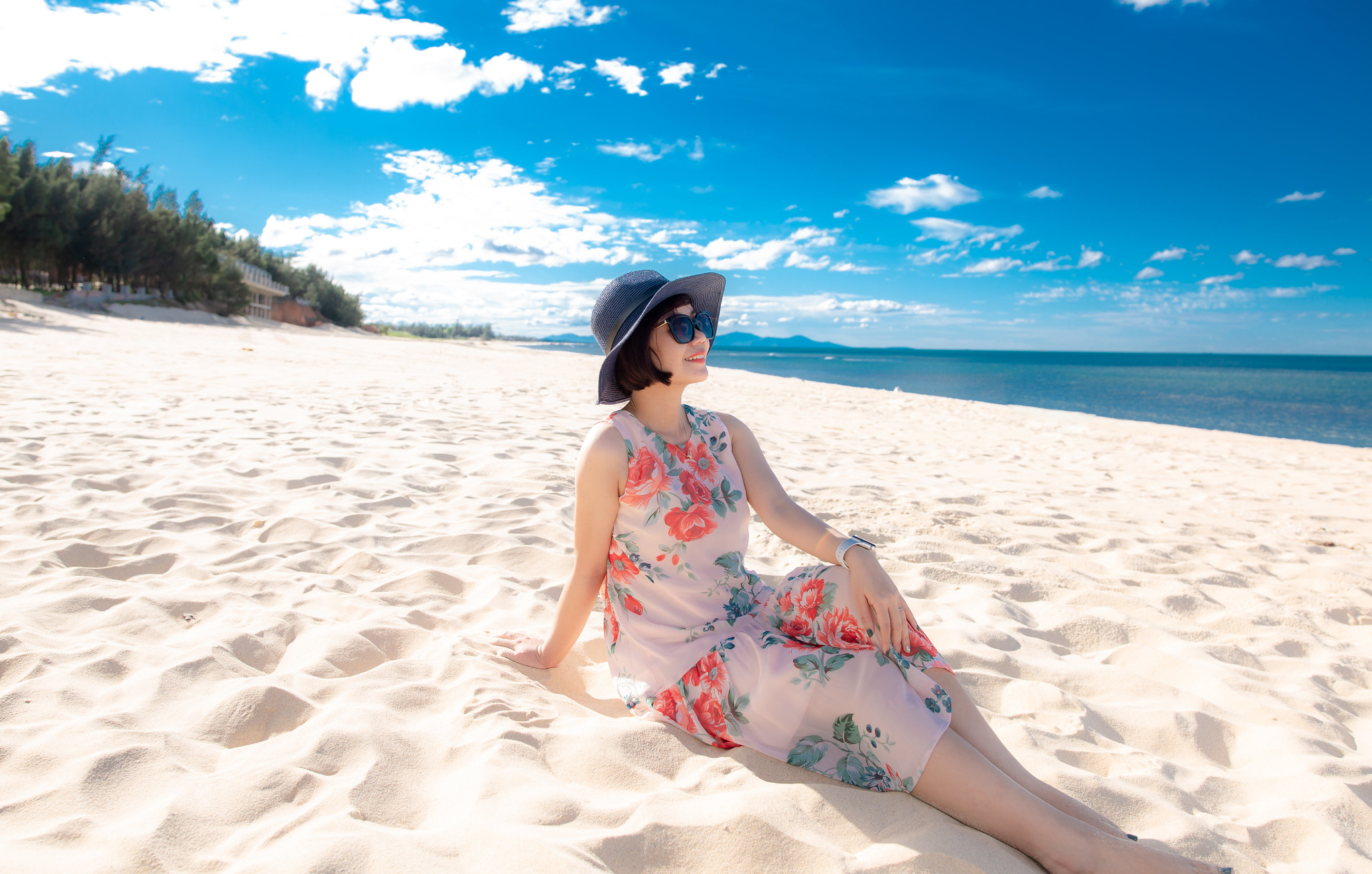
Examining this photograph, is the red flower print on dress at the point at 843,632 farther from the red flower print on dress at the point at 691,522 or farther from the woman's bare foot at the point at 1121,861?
the woman's bare foot at the point at 1121,861

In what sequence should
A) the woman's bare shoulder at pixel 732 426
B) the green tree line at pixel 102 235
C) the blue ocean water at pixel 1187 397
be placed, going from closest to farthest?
1. the woman's bare shoulder at pixel 732 426
2. the blue ocean water at pixel 1187 397
3. the green tree line at pixel 102 235

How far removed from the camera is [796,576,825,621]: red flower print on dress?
70.6 inches

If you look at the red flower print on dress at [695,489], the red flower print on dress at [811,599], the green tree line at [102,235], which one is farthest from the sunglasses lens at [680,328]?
the green tree line at [102,235]

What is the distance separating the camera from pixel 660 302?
6.37 ft

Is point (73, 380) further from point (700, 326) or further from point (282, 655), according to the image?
point (700, 326)

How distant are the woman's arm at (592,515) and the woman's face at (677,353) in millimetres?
235

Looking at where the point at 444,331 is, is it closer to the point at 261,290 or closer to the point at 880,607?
the point at 261,290

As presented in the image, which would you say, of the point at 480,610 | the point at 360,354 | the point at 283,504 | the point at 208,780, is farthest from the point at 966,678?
the point at 360,354

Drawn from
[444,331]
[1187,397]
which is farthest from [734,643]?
[444,331]

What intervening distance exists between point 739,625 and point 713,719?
25 centimetres

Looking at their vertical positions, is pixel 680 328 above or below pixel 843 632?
above

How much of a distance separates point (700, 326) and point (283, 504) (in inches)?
102

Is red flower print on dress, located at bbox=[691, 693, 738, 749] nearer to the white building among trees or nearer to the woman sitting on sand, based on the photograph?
the woman sitting on sand

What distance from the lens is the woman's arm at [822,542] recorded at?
5.38ft
